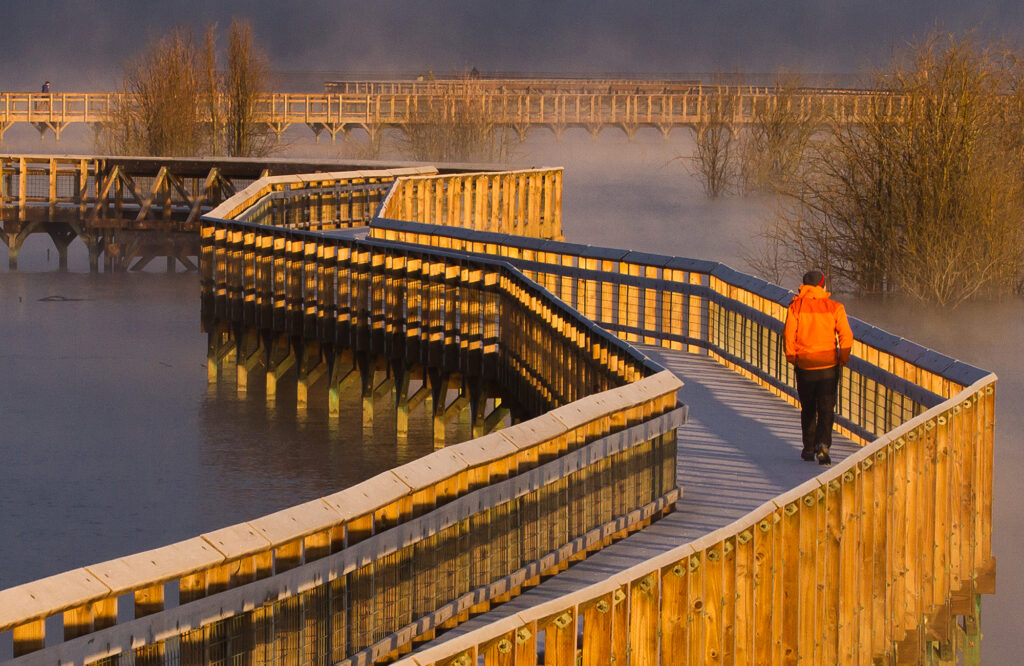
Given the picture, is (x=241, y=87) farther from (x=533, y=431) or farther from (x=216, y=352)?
(x=533, y=431)

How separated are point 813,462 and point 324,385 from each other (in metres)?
17.2

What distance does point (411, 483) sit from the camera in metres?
9.82

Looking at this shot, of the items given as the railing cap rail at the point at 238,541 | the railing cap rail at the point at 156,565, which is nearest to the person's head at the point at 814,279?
the railing cap rail at the point at 238,541

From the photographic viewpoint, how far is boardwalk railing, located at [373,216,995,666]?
7.45 m

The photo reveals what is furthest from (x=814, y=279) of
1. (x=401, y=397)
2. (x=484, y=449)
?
(x=401, y=397)

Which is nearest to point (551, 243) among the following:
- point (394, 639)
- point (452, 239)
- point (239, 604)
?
point (452, 239)

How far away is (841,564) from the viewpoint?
9516mm

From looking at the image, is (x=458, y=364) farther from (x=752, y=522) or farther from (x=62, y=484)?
(x=752, y=522)

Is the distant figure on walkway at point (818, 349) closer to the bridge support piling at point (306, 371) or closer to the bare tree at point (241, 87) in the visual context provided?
the bridge support piling at point (306, 371)

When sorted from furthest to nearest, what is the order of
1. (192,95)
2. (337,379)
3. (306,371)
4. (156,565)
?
(192,95), (306,371), (337,379), (156,565)

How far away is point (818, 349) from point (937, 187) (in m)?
15.9

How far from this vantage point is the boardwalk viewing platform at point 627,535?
7.92 m

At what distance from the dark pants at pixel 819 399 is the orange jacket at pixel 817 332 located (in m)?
0.08

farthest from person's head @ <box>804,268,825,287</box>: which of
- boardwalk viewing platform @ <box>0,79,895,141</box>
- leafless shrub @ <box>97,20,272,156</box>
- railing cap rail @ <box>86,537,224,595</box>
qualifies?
leafless shrub @ <box>97,20,272,156</box>
